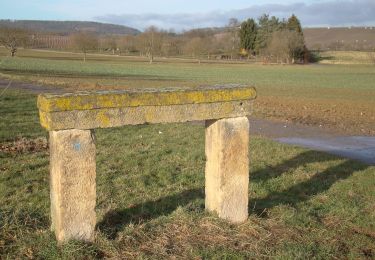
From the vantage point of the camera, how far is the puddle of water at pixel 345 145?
11.7m

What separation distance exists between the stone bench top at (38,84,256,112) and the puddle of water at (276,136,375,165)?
6790mm

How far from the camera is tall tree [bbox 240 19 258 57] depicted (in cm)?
10956

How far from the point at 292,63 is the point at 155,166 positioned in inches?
3777

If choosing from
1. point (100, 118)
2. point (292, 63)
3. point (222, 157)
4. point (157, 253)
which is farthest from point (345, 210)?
point (292, 63)

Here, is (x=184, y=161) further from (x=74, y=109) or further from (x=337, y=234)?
(x=74, y=109)

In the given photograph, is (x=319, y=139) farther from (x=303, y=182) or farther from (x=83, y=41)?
(x=83, y=41)

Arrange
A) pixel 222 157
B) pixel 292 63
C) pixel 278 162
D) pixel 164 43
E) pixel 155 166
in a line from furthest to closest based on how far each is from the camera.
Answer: pixel 164 43 < pixel 292 63 < pixel 278 162 < pixel 155 166 < pixel 222 157

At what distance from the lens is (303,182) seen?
8.06m

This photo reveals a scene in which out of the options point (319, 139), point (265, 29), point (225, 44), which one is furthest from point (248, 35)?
point (319, 139)

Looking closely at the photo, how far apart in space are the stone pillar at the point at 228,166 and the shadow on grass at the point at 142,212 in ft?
2.73

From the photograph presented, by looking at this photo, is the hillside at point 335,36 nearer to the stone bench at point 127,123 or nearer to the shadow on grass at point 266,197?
the shadow on grass at point 266,197

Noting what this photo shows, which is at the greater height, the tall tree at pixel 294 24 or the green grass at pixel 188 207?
the tall tree at pixel 294 24

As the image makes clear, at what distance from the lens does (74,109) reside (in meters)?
4.31

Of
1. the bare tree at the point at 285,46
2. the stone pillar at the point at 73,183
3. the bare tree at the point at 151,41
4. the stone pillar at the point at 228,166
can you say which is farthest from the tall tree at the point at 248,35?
the stone pillar at the point at 73,183
